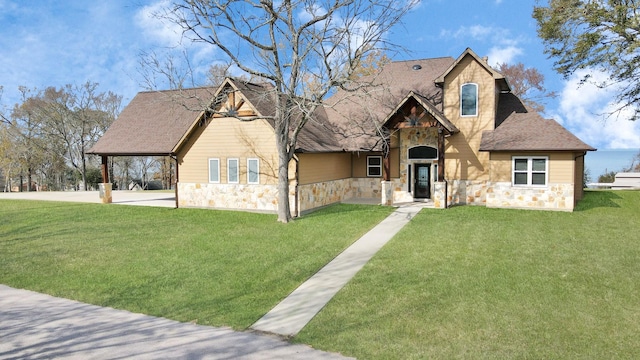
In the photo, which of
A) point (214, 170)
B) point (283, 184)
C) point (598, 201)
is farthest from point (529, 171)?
point (214, 170)

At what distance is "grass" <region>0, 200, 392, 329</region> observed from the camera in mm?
8188

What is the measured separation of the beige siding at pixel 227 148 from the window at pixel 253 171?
0.17 meters

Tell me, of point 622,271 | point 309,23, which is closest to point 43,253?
point 309,23

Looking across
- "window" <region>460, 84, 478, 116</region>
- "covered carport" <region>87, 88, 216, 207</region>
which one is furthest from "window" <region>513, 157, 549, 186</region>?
"covered carport" <region>87, 88, 216, 207</region>

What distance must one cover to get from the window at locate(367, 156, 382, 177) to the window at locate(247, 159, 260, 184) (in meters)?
7.18

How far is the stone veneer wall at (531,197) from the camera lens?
1756 cm

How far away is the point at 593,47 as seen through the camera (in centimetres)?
1991

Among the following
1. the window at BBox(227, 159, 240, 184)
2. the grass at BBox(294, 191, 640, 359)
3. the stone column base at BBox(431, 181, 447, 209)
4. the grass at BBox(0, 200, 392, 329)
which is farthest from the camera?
the window at BBox(227, 159, 240, 184)

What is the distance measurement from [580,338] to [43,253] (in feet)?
44.2

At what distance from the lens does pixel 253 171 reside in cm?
1888

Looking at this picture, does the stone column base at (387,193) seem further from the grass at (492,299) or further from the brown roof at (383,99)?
the grass at (492,299)

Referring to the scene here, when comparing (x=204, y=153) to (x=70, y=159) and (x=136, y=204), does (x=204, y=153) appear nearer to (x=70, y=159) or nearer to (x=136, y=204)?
(x=136, y=204)

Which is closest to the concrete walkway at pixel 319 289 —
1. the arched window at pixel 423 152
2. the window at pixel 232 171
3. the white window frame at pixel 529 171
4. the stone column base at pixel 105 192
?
the white window frame at pixel 529 171

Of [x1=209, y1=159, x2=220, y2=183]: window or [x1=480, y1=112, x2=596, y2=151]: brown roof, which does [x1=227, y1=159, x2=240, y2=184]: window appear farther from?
[x1=480, y1=112, x2=596, y2=151]: brown roof
